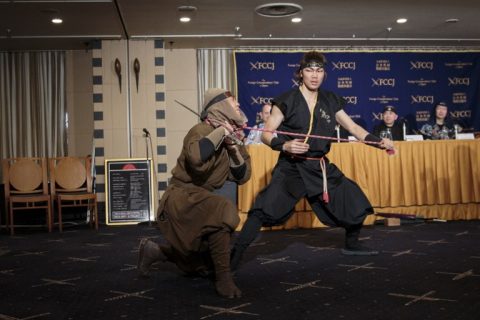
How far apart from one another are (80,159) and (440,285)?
5321 mm

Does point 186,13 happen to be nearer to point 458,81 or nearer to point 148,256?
point 148,256

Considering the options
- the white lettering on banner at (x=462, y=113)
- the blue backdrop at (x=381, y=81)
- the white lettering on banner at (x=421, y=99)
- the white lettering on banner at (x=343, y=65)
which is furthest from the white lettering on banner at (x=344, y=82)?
the white lettering on banner at (x=462, y=113)

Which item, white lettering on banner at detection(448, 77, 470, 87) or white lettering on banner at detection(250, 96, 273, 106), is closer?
white lettering on banner at detection(250, 96, 273, 106)

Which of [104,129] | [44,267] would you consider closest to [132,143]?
[104,129]

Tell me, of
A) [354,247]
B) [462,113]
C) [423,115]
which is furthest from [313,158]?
[462,113]

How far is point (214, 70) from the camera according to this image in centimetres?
882

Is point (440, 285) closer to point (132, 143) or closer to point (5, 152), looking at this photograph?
point (132, 143)

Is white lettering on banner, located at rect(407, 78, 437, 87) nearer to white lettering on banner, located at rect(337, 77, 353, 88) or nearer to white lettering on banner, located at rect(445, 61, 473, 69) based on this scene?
white lettering on banner, located at rect(445, 61, 473, 69)

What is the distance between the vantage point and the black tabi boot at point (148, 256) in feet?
10.8

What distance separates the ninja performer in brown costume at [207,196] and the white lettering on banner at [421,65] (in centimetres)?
673

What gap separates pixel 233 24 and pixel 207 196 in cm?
504

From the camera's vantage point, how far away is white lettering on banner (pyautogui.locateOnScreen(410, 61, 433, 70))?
9.06 meters

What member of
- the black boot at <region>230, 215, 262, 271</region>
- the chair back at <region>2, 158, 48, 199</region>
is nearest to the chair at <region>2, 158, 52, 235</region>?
the chair back at <region>2, 158, 48, 199</region>

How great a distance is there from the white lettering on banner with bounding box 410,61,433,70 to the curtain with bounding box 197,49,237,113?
10.2 ft
